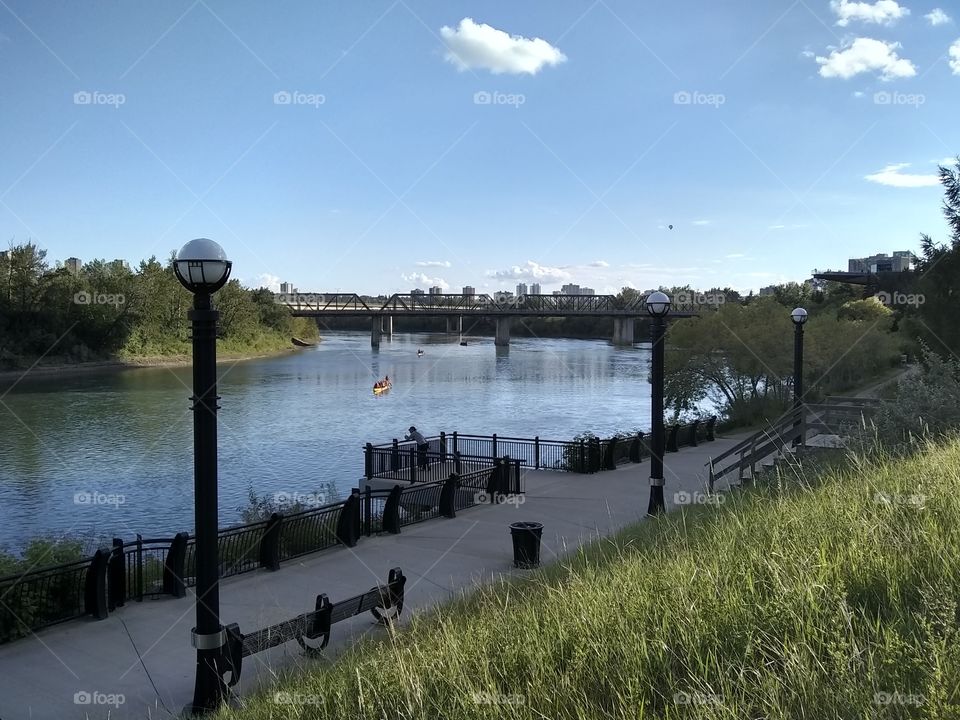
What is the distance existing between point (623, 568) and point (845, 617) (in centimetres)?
251

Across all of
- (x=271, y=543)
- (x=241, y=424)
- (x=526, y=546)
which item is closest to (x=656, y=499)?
(x=526, y=546)

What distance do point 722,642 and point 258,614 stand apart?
255 inches

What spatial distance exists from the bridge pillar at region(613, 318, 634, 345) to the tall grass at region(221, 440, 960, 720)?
95.8 m

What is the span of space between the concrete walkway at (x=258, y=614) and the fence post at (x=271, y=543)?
0.49 ft

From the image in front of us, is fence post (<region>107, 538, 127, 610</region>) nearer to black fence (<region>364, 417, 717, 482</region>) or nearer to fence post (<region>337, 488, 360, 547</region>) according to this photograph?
fence post (<region>337, 488, 360, 547</region>)

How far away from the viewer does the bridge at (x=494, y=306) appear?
93312 millimetres

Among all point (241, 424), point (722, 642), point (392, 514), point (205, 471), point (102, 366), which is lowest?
point (241, 424)

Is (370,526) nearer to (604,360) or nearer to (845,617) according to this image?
(845,617)

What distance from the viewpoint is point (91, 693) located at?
6.78 meters

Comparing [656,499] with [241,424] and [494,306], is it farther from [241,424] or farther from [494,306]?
[494,306]

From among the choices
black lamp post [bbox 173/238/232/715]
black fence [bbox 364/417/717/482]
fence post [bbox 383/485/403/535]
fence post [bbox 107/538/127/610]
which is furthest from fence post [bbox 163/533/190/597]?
black fence [bbox 364/417/717/482]

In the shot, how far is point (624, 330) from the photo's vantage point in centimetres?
10200

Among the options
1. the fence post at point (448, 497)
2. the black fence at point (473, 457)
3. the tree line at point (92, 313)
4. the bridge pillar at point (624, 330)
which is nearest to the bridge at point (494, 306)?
the bridge pillar at point (624, 330)

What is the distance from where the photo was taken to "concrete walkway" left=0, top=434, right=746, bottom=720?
6.80m
